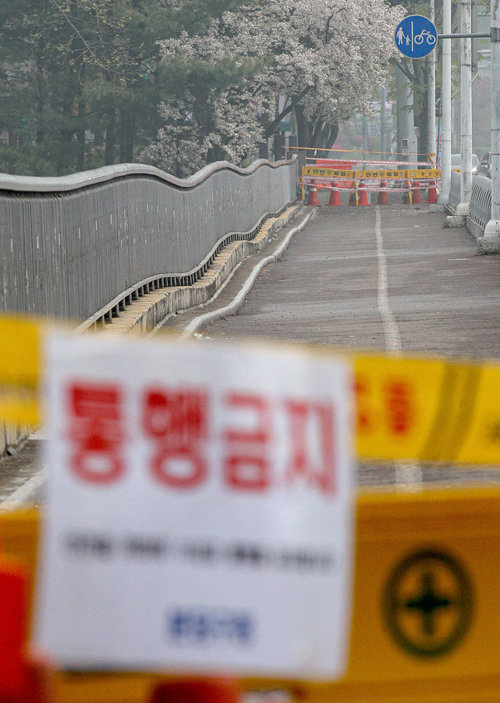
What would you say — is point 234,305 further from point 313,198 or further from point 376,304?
point 313,198

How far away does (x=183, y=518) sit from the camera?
210 centimetres

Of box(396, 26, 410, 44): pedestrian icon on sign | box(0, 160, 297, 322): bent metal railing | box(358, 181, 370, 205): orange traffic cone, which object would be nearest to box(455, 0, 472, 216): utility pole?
box(396, 26, 410, 44): pedestrian icon on sign

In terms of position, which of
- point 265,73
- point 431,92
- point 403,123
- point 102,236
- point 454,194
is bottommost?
point 454,194

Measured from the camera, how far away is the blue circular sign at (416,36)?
36.5 meters

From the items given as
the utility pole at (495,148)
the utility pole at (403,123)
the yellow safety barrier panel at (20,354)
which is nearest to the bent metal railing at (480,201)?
the utility pole at (495,148)

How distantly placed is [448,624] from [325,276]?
68.7ft

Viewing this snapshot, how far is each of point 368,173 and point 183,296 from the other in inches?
1461

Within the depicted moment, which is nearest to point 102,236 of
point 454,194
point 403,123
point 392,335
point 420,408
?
point 392,335

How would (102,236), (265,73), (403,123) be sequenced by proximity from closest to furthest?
(102,236)
(265,73)
(403,123)

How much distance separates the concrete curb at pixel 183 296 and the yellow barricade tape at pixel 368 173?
22.7 meters

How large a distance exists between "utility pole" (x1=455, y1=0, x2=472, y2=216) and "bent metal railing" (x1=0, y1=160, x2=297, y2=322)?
10316 mm

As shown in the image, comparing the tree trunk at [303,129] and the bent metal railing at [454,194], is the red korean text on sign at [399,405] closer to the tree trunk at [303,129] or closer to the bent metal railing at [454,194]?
the bent metal railing at [454,194]

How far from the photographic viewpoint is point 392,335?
14539 millimetres

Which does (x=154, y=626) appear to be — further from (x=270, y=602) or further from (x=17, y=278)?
(x=17, y=278)
